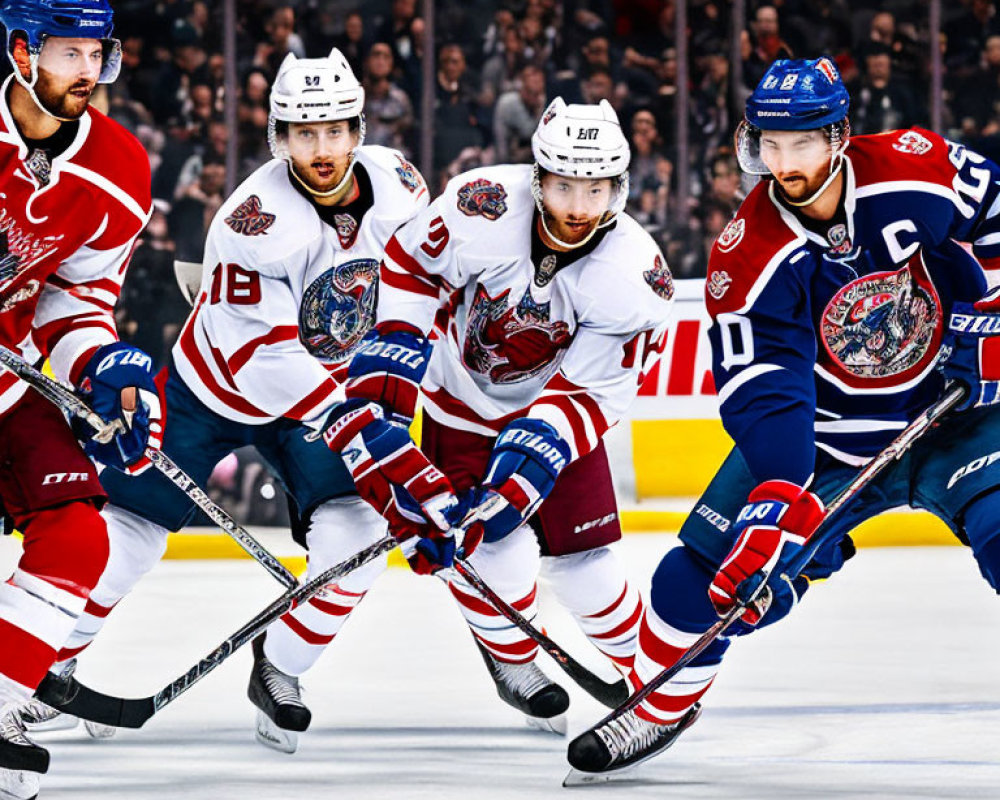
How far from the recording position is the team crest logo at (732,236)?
3143 mm

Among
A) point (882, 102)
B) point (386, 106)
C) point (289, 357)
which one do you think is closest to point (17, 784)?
point (289, 357)

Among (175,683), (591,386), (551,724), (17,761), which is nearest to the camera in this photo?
(17,761)

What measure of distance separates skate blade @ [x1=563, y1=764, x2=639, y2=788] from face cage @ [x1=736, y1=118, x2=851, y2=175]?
99 centimetres

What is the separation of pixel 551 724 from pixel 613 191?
1.01 metres

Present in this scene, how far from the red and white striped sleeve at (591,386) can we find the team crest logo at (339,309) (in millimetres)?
427

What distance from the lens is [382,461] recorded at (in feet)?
11.1

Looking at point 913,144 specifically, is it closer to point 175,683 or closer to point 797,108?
point 797,108

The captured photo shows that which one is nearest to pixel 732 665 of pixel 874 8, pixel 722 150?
pixel 722 150

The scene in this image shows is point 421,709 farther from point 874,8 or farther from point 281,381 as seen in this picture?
point 874,8

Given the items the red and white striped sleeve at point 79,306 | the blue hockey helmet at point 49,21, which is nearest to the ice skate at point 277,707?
the red and white striped sleeve at point 79,306

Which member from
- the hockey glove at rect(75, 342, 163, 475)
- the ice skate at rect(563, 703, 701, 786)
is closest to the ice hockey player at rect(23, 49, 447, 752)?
the hockey glove at rect(75, 342, 163, 475)

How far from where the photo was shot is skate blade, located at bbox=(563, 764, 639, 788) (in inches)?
129

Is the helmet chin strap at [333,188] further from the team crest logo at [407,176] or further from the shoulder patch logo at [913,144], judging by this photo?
the shoulder patch logo at [913,144]

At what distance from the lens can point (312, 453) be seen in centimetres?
370
